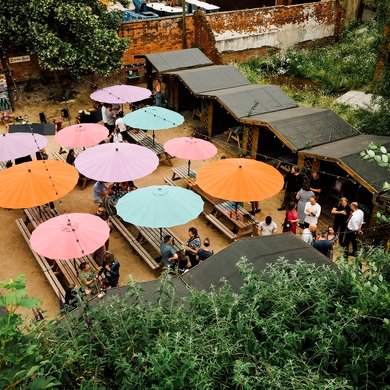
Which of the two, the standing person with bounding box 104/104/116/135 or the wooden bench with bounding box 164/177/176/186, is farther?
the standing person with bounding box 104/104/116/135

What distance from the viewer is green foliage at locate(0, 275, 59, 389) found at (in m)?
2.98

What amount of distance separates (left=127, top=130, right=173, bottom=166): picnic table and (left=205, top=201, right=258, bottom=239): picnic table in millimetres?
3347

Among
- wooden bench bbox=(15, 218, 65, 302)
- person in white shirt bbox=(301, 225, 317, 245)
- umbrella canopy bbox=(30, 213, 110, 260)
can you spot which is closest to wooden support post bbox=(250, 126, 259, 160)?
person in white shirt bbox=(301, 225, 317, 245)

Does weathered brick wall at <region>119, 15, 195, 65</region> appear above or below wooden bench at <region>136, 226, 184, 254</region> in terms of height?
above

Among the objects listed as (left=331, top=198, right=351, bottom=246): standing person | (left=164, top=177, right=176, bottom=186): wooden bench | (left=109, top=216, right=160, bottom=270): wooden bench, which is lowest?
(left=164, top=177, right=176, bottom=186): wooden bench

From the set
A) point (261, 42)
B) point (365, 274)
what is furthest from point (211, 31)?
point (365, 274)

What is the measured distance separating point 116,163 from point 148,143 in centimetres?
447

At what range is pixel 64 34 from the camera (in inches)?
627

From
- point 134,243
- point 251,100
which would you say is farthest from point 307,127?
point 134,243

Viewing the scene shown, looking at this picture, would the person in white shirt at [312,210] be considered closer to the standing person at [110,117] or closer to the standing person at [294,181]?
the standing person at [294,181]

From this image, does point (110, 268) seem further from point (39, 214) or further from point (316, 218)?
point (316, 218)

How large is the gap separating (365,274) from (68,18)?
1433 cm

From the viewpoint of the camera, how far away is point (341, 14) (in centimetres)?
2217

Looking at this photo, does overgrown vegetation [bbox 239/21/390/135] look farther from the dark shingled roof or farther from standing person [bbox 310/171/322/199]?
the dark shingled roof
